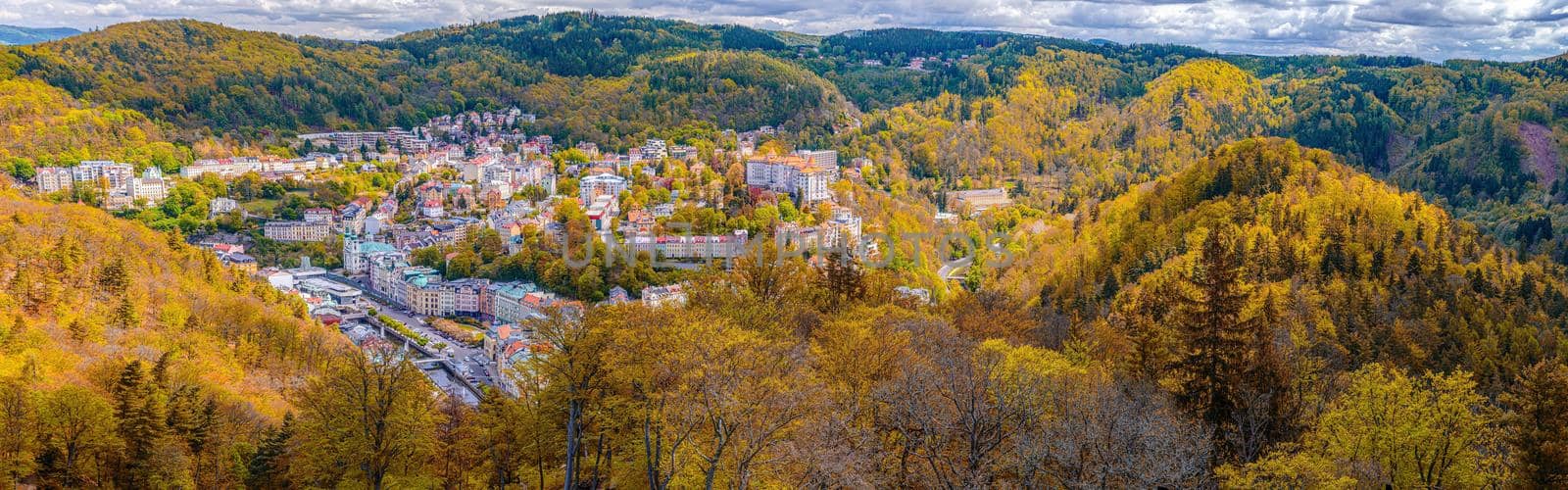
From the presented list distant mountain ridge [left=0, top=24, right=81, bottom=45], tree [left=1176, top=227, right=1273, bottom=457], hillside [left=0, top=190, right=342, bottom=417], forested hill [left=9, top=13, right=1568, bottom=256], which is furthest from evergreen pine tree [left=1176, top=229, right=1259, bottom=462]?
distant mountain ridge [left=0, top=24, right=81, bottom=45]

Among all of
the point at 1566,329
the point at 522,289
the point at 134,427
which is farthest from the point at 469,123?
the point at 1566,329

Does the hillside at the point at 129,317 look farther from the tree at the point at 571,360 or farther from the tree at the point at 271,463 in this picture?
the tree at the point at 571,360

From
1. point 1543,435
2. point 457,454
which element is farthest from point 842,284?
point 1543,435

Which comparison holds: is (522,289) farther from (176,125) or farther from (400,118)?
(400,118)

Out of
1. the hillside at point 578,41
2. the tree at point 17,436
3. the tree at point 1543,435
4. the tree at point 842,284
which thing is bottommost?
the tree at point 17,436

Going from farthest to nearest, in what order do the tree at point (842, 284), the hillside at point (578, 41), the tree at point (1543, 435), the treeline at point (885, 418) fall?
1. the hillside at point (578, 41)
2. the tree at point (842, 284)
3. the treeline at point (885, 418)
4. the tree at point (1543, 435)

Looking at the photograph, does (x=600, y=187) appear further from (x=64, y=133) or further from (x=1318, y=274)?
(x=1318, y=274)

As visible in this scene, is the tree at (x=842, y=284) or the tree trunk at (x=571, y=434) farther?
the tree at (x=842, y=284)

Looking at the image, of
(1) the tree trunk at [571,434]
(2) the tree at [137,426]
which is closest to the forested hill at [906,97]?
(1) the tree trunk at [571,434]
